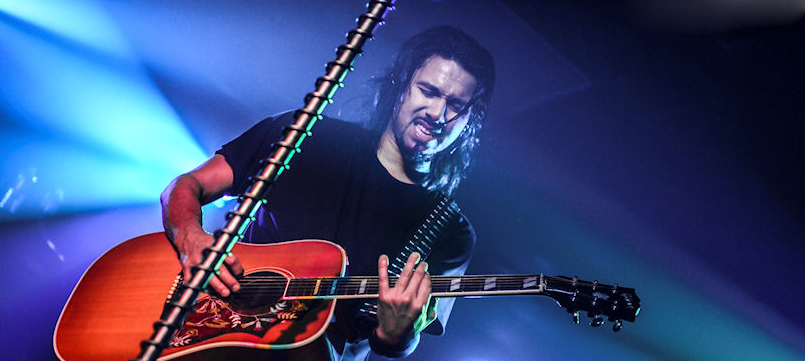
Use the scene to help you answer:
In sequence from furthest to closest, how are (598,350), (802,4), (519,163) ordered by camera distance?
(519,163)
(598,350)
(802,4)

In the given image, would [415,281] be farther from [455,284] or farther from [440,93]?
[440,93]

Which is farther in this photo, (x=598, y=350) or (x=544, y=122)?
(x=544, y=122)

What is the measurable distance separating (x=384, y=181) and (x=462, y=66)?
1029 millimetres

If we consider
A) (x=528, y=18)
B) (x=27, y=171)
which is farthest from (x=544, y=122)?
(x=27, y=171)

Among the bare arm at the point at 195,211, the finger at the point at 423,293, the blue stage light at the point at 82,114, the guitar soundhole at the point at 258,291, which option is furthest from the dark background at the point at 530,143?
the guitar soundhole at the point at 258,291

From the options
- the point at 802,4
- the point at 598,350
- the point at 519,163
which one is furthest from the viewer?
the point at 519,163

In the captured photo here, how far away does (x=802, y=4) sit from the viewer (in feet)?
9.04

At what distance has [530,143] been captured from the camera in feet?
10.9

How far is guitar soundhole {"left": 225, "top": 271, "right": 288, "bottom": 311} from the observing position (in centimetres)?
183

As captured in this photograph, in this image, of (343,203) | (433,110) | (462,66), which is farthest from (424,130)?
(343,203)

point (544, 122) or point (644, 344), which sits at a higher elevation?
point (544, 122)

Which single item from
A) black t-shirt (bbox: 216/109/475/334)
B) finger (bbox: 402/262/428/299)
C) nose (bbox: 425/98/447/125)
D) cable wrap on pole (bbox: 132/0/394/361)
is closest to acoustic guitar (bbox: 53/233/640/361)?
finger (bbox: 402/262/428/299)

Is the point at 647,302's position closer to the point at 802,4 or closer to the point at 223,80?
the point at 802,4

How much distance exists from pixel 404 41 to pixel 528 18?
91 cm
